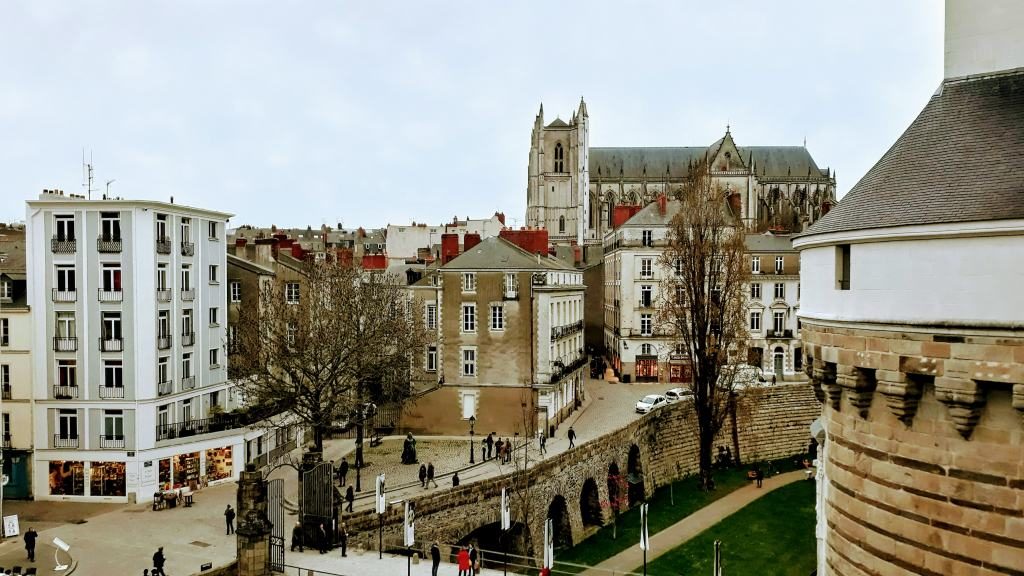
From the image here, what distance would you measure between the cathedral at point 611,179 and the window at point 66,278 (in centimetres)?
6849

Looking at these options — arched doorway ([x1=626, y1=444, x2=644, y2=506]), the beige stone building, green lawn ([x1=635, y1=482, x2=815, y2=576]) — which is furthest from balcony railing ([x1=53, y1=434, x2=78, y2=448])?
the beige stone building

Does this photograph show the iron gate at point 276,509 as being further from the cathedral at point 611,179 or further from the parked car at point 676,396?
the cathedral at point 611,179

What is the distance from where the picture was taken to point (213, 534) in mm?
22797

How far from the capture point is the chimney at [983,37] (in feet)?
32.8

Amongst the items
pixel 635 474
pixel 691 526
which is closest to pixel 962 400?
pixel 691 526

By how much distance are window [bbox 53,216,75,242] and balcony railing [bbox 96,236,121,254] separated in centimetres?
101

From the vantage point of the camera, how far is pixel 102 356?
27.4 meters

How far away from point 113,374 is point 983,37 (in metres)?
27.6

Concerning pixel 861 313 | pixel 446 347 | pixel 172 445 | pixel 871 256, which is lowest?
pixel 172 445

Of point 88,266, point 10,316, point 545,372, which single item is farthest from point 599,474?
point 10,316

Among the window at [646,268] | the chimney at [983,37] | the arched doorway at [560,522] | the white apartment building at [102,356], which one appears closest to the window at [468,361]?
the arched doorway at [560,522]

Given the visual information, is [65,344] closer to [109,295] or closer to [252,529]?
[109,295]

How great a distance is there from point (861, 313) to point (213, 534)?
20.0m

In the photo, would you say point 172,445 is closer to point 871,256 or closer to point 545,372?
point 545,372
